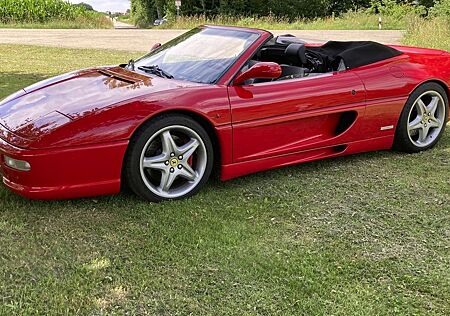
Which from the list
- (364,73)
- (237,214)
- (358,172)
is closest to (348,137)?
(358,172)

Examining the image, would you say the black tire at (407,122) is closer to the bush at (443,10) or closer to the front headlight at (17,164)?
the front headlight at (17,164)

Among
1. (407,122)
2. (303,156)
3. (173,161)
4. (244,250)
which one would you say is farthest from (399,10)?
(244,250)

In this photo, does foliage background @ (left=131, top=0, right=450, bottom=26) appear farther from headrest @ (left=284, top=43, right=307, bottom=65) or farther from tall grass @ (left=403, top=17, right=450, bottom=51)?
headrest @ (left=284, top=43, right=307, bottom=65)

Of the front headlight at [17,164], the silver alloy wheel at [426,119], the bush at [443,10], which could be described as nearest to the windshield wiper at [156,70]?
the front headlight at [17,164]

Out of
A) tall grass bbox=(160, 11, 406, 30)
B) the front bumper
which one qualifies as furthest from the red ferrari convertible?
tall grass bbox=(160, 11, 406, 30)

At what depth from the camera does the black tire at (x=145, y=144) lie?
10.7 feet

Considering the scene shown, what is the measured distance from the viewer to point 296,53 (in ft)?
14.1

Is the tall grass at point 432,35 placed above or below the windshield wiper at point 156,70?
below

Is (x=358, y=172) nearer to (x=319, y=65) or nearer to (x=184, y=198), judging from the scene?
(x=319, y=65)

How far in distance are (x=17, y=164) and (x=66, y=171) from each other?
0.97 ft

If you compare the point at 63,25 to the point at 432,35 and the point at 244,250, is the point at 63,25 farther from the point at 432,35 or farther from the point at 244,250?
the point at 244,250

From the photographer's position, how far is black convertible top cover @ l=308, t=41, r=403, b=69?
14.1 ft

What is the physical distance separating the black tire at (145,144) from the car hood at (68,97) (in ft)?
0.80

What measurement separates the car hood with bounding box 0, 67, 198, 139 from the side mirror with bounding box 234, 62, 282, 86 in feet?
1.14
